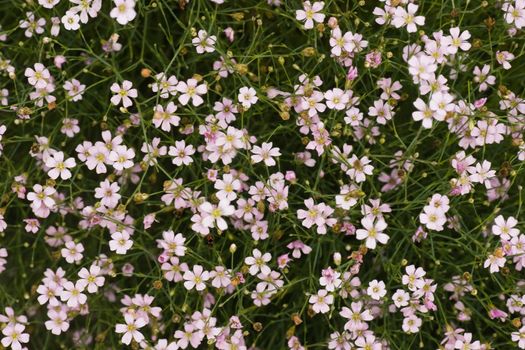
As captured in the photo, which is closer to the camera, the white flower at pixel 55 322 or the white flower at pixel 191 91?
the white flower at pixel 191 91

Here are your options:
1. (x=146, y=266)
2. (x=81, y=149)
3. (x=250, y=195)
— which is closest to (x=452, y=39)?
(x=250, y=195)

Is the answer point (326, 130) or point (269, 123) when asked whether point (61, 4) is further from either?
point (326, 130)

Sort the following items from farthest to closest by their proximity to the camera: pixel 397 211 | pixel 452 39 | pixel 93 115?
pixel 93 115, pixel 397 211, pixel 452 39

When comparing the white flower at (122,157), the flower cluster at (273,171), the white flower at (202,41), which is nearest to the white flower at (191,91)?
the flower cluster at (273,171)

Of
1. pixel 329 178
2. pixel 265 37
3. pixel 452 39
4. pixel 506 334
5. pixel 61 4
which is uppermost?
pixel 452 39

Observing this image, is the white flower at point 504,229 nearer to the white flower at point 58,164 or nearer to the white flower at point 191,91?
the white flower at point 191,91

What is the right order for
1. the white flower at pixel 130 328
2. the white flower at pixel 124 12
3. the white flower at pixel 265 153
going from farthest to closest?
1. the white flower at pixel 130 328
2. the white flower at pixel 265 153
3. the white flower at pixel 124 12

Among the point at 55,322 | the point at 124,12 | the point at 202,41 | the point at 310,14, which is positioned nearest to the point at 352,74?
the point at 310,14

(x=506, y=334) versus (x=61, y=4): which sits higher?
(x=61, y=4)
